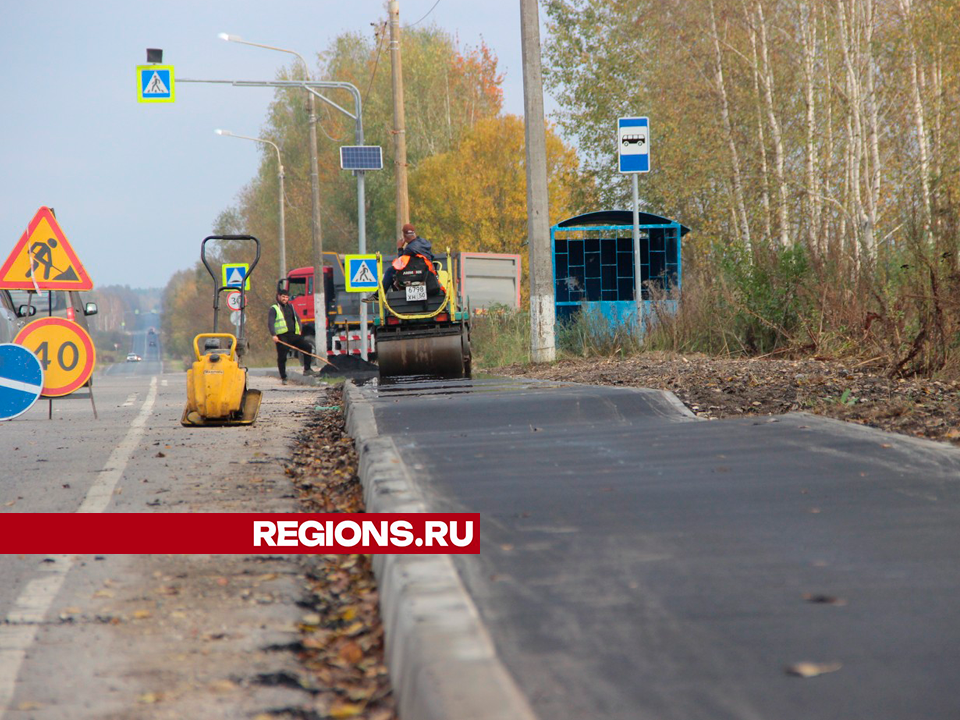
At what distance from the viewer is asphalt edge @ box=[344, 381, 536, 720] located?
2955 millimetres

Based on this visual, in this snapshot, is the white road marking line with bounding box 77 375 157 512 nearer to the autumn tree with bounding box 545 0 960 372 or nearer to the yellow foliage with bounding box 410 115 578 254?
the autumn tree with bounding box 545 0 960 372

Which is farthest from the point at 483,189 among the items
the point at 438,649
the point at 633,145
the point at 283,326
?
the point at 438,649

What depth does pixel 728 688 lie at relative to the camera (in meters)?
3.17

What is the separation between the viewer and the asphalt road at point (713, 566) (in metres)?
3.20

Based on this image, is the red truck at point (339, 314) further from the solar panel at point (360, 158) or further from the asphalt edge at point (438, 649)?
the asphalt edge at point (438, 649)

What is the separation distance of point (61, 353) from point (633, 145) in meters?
7.78

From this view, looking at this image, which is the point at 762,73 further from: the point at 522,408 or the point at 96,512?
the point at 96,512

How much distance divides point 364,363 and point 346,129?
36.6 m

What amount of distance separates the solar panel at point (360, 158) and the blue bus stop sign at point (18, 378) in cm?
1331

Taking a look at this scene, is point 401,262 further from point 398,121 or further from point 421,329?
point 398,121

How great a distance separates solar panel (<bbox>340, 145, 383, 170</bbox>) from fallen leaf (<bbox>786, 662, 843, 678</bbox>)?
2197 centimetres

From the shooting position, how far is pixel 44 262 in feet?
43.0

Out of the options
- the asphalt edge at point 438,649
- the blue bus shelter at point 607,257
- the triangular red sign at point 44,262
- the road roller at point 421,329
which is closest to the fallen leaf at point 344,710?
the asphalt edge at point 438,649

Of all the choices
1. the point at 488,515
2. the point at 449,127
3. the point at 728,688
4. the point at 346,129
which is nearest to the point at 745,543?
the point at 488,515
